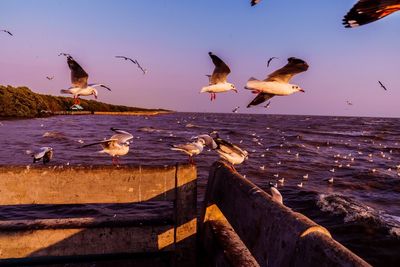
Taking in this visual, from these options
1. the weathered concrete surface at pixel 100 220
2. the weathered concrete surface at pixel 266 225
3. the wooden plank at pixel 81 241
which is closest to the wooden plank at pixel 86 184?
the weathered concrete surface at pixel 100 220

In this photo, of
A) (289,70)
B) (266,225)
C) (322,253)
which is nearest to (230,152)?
(289,70)

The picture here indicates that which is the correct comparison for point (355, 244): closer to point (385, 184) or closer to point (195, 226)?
point (195, 226)

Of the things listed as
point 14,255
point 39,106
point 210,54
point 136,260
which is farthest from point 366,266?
point 39,106

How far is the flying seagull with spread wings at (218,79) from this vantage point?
8.20 m

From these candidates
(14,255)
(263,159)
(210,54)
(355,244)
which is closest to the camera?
(14,255)

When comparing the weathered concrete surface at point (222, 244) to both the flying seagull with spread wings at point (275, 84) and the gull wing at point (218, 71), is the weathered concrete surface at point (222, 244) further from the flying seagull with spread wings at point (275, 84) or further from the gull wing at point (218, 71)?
the gull wing at point (218, 71)

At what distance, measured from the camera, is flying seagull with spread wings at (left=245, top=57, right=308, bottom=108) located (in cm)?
663

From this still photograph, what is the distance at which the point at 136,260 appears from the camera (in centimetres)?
404

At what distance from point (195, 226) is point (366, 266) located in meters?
2.57

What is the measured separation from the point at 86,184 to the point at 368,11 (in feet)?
10.5

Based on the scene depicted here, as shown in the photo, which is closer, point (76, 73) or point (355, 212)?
point (76, 73)

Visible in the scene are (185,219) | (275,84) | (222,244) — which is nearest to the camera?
(222,244)

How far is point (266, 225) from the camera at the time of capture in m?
2.20

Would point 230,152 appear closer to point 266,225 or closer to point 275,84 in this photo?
point 275,84
